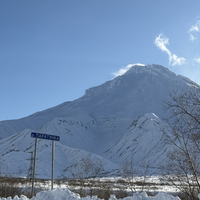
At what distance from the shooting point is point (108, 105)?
161125 mm

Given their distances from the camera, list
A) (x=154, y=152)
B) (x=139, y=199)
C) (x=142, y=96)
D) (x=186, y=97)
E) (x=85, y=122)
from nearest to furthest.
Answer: (x=139, y=199) < (x=186, y=97) < (x=154, y=152) < (x=85, y=122) < (x=142, y=96)

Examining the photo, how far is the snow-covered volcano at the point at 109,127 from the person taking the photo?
2665 inches

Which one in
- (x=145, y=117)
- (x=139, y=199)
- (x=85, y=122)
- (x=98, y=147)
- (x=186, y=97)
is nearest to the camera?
(x=139, y=199)

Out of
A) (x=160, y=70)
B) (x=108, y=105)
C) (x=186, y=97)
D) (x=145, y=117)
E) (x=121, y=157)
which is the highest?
(x=160, y=70)

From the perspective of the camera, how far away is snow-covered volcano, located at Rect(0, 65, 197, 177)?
222 ft

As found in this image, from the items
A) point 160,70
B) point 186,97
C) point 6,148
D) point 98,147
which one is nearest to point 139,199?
point 186,97

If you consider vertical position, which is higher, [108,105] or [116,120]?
[108,105]

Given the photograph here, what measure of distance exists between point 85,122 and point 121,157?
5285 centimetres

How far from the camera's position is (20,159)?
60625 millimetres

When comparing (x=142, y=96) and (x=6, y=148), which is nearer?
(x=6, y=148)

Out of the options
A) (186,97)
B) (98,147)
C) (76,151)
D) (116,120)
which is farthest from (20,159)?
(116,120)

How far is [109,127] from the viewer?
4867 inches

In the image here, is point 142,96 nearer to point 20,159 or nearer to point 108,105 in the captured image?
point 108,105

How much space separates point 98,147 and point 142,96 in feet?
211
